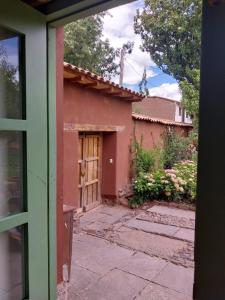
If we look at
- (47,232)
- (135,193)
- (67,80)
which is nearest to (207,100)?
(47,232)

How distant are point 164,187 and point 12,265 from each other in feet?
19.1

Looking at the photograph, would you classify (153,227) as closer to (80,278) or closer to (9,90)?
(80,278)

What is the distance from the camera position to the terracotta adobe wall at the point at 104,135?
521 centimetres

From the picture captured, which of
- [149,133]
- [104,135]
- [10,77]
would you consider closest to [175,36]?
[149,133]

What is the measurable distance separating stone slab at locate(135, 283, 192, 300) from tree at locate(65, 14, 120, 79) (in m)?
11.3

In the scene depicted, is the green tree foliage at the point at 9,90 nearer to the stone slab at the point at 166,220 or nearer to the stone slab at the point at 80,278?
the stone slab at the point at 80,278

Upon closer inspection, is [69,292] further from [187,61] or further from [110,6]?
[187,61]

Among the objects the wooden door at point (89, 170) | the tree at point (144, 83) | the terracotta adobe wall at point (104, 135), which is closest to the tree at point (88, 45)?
the tree at point (144, 83)

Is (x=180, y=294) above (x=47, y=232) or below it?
below

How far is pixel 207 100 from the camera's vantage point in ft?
3.21

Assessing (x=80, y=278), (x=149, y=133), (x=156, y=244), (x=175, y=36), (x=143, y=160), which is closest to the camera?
(x=80, y=278)

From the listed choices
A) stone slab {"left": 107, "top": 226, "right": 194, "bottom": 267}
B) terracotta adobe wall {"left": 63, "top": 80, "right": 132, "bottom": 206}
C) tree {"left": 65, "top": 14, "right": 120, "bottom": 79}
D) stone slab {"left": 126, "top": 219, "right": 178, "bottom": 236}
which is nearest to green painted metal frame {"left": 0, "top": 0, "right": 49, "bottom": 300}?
stone slab {"left": 107, "top": 226, "right": 194, "bottom": 267}

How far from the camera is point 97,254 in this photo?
4.07 metres

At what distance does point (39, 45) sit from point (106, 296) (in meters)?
2.62
